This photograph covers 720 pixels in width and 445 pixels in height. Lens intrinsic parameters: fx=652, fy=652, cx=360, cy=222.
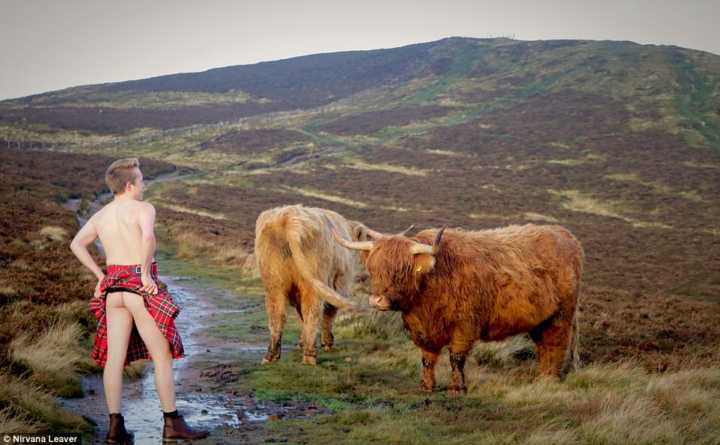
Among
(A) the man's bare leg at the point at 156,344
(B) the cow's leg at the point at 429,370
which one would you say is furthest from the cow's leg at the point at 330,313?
(A) the man's bare leg at the point at 156,344

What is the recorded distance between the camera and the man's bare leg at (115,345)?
4.99 metres

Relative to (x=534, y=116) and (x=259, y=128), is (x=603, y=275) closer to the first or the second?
(x=534, y=116)

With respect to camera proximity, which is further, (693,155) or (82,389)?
(693,155)

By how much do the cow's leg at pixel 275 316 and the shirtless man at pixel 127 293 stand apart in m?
3.13

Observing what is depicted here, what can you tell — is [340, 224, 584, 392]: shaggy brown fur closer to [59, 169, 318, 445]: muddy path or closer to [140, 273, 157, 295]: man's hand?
[59, 169, 318, 445]: muddy path

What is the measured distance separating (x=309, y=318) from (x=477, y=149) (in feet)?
215

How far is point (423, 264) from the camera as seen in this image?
23.0ft

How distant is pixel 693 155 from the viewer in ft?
207

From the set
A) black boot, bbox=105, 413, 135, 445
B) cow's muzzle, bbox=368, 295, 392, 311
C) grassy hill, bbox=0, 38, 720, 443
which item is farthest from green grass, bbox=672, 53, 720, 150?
black boot, bbox=105, 413, 135, 445

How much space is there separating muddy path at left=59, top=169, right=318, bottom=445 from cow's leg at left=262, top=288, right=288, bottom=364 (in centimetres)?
39

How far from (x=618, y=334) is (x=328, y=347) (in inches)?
239

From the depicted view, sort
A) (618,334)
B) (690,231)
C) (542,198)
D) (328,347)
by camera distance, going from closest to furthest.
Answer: (328,347), (618,334), (690,231), (542,198)

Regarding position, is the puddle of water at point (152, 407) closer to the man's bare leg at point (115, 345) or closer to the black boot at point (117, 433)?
the black boot at point (117, 433)

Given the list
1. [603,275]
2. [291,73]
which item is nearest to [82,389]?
[603,275]
